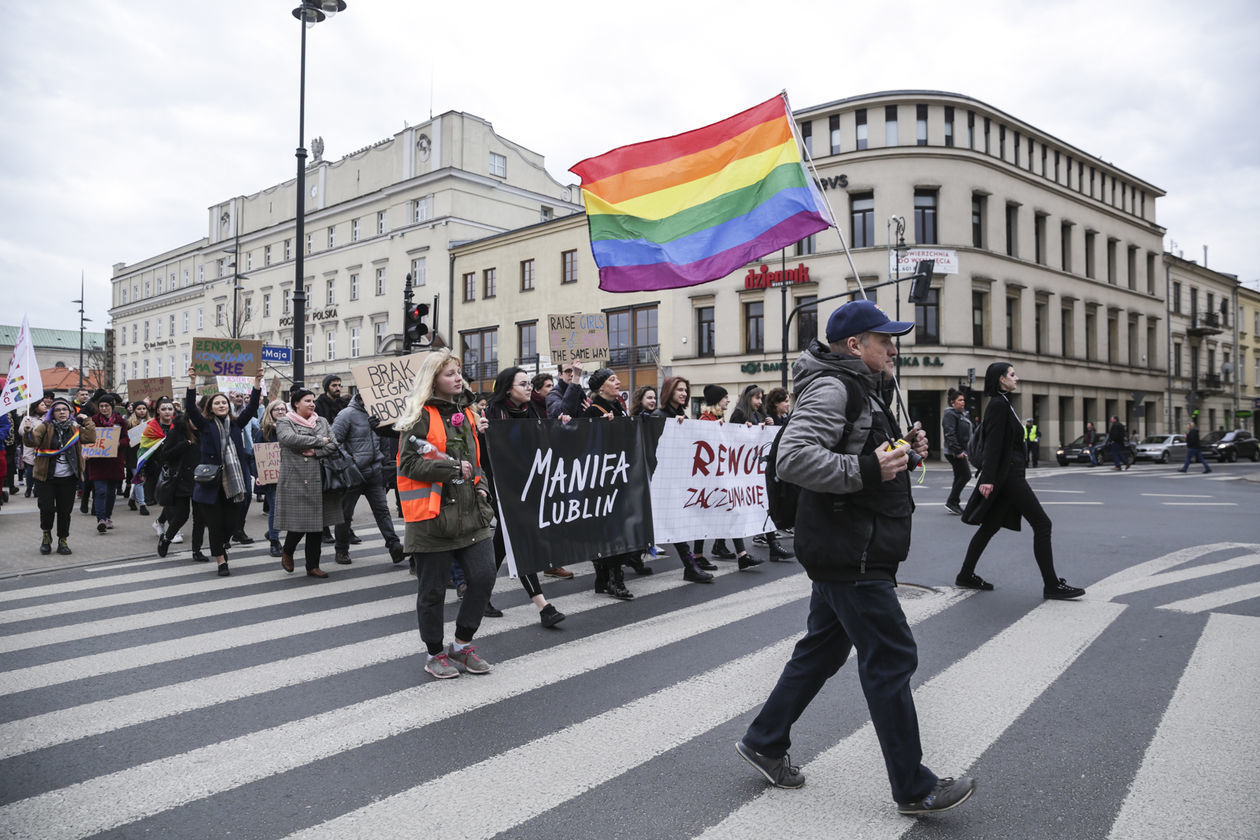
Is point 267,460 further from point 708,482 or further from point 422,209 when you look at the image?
point 422,209

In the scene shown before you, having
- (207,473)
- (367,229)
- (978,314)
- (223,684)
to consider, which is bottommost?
(223,684)

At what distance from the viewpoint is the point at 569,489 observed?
23.2ft

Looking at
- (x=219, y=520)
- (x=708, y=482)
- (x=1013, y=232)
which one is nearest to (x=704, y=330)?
(x=1013, y=232)

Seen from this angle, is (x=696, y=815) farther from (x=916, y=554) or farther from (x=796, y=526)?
(x=916, y=554)

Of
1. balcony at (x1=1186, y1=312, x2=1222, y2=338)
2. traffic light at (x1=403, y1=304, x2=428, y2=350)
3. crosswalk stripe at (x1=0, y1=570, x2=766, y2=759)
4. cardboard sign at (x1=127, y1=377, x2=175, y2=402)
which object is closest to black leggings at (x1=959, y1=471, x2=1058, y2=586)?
crosswalk stripe at (x1=0, y1=570, x2=766, y2=759)

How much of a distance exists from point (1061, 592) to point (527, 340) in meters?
37.2

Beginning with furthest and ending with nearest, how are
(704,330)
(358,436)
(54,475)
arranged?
(704,330) < (54,475) < (358,436)

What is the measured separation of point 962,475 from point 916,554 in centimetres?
512

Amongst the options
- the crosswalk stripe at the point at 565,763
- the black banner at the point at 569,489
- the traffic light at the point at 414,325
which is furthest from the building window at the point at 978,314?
the crosswalk stripe at the point at 565,763

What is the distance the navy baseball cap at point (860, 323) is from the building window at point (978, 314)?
36142mm

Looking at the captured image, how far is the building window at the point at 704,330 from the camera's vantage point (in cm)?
3781

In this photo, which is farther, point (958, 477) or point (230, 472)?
point (958, 477)

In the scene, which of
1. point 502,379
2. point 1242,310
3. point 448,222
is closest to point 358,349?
point 448,222

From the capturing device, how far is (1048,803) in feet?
10.4
